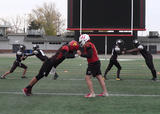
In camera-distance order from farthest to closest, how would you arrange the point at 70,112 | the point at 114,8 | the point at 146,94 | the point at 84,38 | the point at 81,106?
the point at 114,8, the point at 146,94, the point at 84,38, the point at 81,106, the point at 70,112

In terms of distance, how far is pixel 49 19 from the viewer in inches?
3078

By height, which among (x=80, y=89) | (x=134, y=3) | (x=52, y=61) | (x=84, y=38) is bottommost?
(x=80, y=89)

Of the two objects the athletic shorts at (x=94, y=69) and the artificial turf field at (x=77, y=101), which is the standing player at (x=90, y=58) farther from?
the artificial turf field at (x=77, y=101)

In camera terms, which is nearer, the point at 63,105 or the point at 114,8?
the point at 63,105

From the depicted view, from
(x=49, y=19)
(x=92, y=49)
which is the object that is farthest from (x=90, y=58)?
(x=49, y=19)

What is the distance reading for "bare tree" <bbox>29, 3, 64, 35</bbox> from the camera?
77.9 m

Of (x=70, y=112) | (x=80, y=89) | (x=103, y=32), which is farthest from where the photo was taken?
(x=103, y=32)

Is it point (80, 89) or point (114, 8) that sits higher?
point (114, 8)

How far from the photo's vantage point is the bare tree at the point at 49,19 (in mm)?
77875

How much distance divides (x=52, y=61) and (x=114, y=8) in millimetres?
23094

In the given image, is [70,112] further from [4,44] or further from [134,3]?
[4,44]

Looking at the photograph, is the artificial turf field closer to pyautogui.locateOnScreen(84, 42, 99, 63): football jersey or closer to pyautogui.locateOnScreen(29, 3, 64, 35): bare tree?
pyautogui.locateOnScreen(84, 42, 99, 63): football jersey

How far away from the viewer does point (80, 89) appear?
9.41 m

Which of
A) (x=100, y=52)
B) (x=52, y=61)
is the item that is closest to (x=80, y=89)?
(x=52, y=61)
